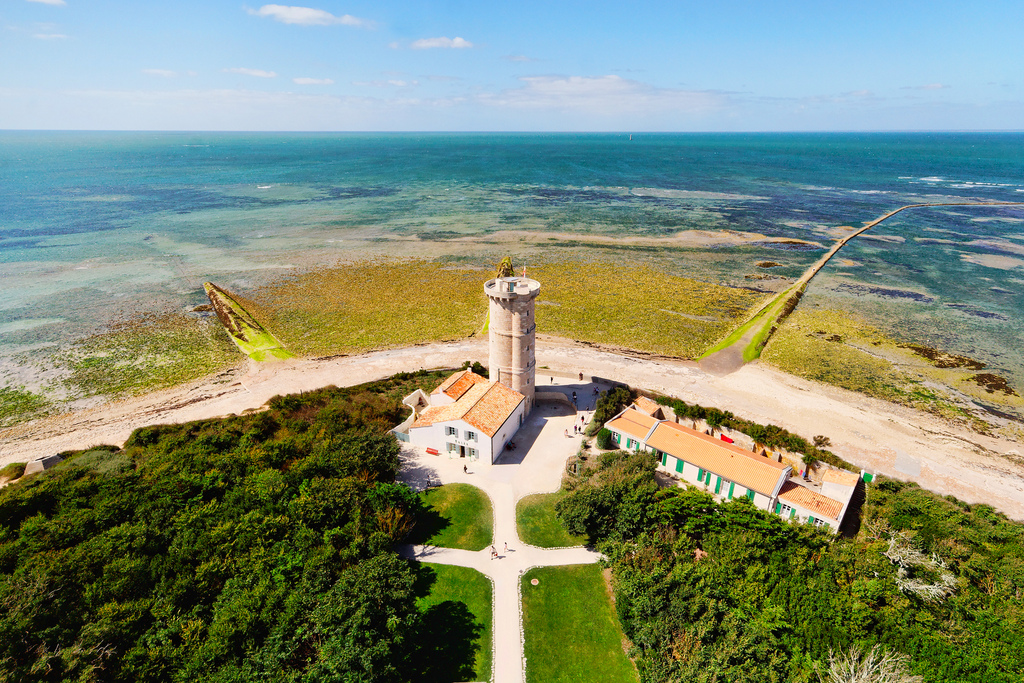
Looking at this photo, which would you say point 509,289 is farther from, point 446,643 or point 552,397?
point 446,643

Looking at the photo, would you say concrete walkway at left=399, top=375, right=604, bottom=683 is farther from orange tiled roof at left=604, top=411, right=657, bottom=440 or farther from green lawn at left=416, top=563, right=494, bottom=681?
orange tiled roof at left=604, top=411, right=657, bottom=440

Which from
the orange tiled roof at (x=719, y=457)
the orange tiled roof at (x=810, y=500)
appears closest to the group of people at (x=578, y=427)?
the orange tiled roof at (x=719, y=457)

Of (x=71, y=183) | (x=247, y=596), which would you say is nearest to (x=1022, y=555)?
(x=247, y=596)

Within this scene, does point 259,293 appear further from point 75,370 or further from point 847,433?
point 847,433

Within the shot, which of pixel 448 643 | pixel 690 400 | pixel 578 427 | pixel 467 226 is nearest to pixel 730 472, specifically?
pixel 690 400

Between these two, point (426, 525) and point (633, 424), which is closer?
point (426, 525)

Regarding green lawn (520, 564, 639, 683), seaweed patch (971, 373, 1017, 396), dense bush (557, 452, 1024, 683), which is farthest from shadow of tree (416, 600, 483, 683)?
seaweed patch (971, 373, 1017, 396)
